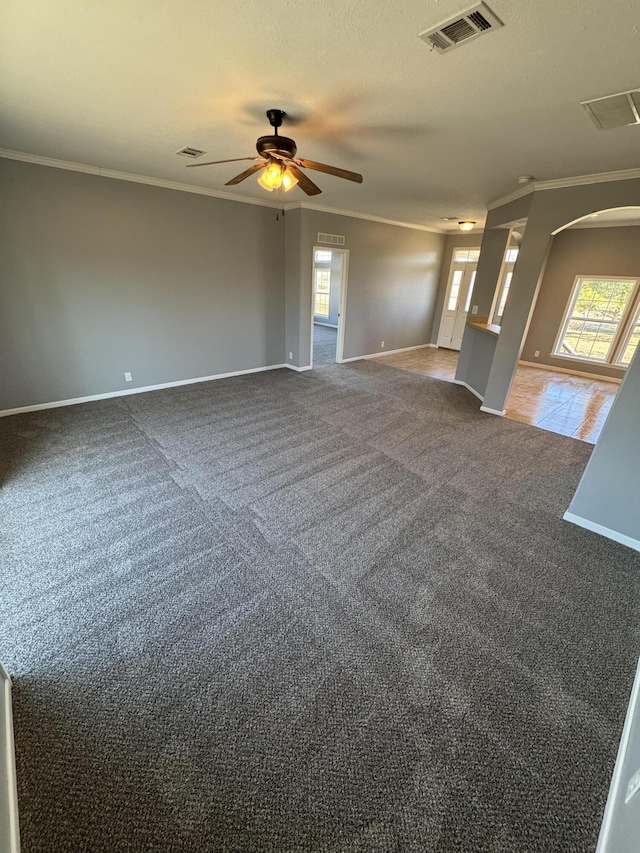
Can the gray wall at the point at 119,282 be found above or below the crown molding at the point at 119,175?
below

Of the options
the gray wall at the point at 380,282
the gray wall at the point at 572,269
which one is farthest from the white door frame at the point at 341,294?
the gray wall at the point at 572,269

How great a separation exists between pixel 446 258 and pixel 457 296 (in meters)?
0.92

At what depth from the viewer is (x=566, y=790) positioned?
1222 millimetres

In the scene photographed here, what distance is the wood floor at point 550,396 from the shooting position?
14.3ft

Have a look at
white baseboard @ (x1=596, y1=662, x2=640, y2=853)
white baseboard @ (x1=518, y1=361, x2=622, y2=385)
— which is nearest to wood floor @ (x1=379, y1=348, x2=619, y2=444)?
white baseboard @ (x1=518, y1=361, x2=622, y2=385)

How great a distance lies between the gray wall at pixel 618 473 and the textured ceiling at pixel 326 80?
67.9 inches

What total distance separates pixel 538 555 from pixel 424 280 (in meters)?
6.99

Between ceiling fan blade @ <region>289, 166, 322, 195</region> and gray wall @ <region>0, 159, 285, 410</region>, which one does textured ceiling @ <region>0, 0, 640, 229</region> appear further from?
gray wall @ <region>0, 159, 285, 410</region>

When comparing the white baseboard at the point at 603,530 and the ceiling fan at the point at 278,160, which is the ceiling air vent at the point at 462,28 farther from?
the white baseboard at the point at 603,530

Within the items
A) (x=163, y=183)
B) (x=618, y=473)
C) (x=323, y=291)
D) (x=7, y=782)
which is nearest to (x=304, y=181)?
(x=163, y=183)

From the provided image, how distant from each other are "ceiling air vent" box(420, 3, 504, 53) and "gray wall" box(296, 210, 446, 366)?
13.2 feet

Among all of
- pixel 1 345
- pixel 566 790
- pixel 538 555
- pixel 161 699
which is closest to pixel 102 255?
pixel 1 345

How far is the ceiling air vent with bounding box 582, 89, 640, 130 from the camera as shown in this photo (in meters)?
1.92

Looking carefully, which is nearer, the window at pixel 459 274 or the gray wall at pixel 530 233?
the gray wall at pixel 530 233
